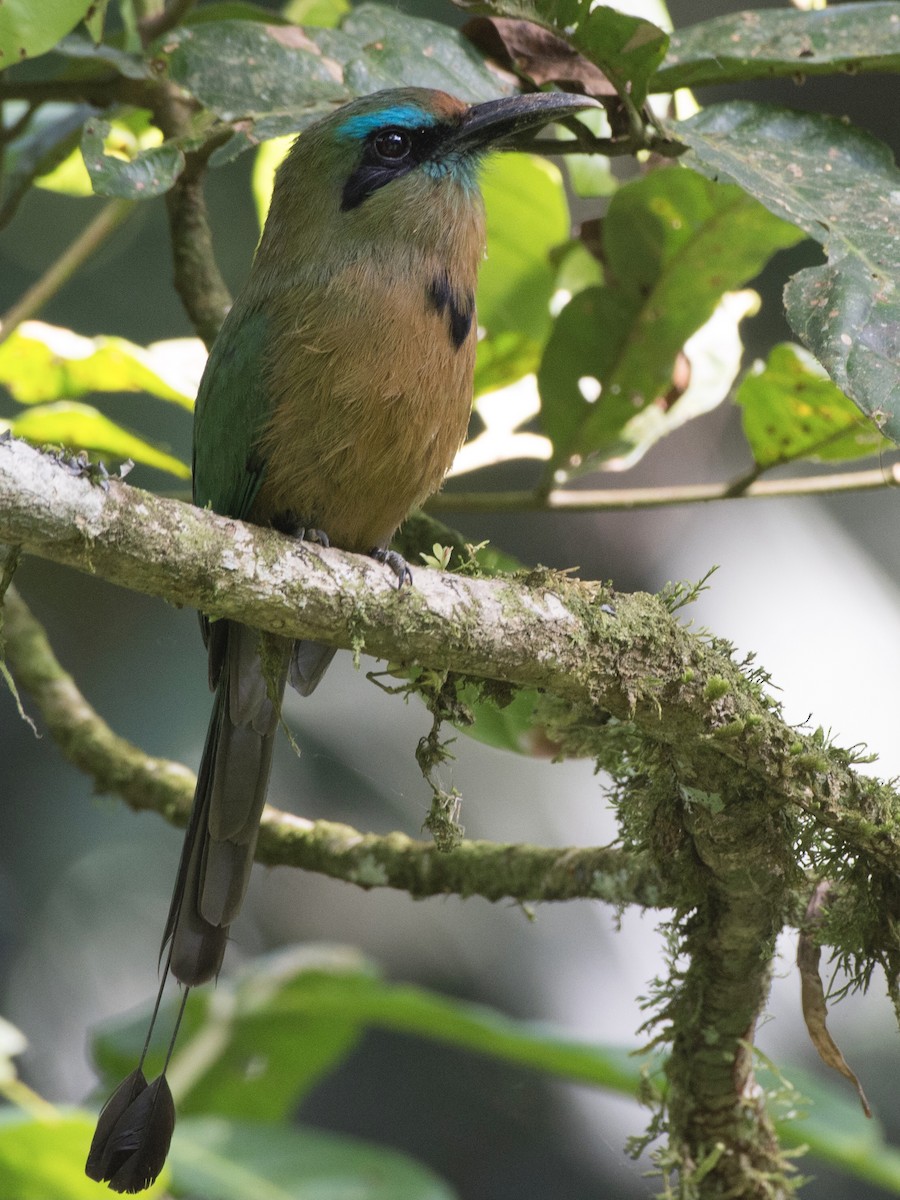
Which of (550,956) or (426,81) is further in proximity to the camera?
(550,956)

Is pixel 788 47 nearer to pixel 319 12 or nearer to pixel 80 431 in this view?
pixel 319 12

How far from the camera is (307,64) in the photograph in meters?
2.28

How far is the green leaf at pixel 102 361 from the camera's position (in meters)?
2.83

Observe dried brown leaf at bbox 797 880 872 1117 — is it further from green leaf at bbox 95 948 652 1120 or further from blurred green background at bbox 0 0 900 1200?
blurred green background at bbox 0 0 900 1200

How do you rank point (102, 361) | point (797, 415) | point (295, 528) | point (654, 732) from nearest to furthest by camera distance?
point (654, 732)
point (295, 528)
point (797, 415)
point (102, 361)

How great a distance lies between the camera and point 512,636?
67.6 inches

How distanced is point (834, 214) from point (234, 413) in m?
1.03

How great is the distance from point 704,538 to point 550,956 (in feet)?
5.28

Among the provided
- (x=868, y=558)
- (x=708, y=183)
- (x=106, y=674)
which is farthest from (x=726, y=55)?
(x=106, y=674)

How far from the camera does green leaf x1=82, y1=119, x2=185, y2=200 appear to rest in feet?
6.75

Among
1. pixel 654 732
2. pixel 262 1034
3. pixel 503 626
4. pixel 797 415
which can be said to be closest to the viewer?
pixel 503 626

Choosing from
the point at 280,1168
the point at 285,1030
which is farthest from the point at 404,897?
the point at 280,1168

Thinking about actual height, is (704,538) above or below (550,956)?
above

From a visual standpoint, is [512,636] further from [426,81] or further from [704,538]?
[704,538]
